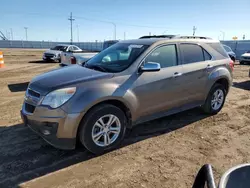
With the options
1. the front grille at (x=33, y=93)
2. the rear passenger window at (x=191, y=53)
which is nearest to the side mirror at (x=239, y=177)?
the front grille at (x=33, y=93)

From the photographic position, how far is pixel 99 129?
11.8 feet

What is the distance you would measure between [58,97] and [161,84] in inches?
75.1

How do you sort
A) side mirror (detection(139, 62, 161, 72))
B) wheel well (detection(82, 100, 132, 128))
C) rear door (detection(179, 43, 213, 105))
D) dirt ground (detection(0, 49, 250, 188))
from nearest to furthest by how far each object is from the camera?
dirt ground (detection(0, 49, 250, 188)) → wheel well (detection(82, 100, 132, 128)) → side mirror (detection(139, 62, 161, 72)) → rear door (detection(179, 43, 213, 105))

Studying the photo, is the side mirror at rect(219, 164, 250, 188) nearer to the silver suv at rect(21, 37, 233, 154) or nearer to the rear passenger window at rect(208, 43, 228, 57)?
the silver suv at rect(21, 37, 233, 154)

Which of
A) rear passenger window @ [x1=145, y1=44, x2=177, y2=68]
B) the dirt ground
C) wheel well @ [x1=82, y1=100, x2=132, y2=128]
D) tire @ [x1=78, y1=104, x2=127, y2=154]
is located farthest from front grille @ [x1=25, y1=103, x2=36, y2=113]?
rear passenger window @ [x1=145, y1=44, x2=177, y2=68]

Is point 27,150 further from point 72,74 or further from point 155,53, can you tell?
point 155,53

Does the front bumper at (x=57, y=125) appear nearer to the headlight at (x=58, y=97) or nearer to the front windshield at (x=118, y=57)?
the headlight at (x=58, y=97)

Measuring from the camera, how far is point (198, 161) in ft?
11.5

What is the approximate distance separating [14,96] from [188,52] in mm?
5455

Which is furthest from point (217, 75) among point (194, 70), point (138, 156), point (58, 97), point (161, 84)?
point (58, 97)

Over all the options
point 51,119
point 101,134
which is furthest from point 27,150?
point 101,134

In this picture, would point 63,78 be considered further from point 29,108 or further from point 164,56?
point 164,56

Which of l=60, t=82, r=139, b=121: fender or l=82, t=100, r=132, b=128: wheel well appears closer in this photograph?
l=60, t=82, r=139, b=121: fender

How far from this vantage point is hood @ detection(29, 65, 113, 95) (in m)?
3.40
